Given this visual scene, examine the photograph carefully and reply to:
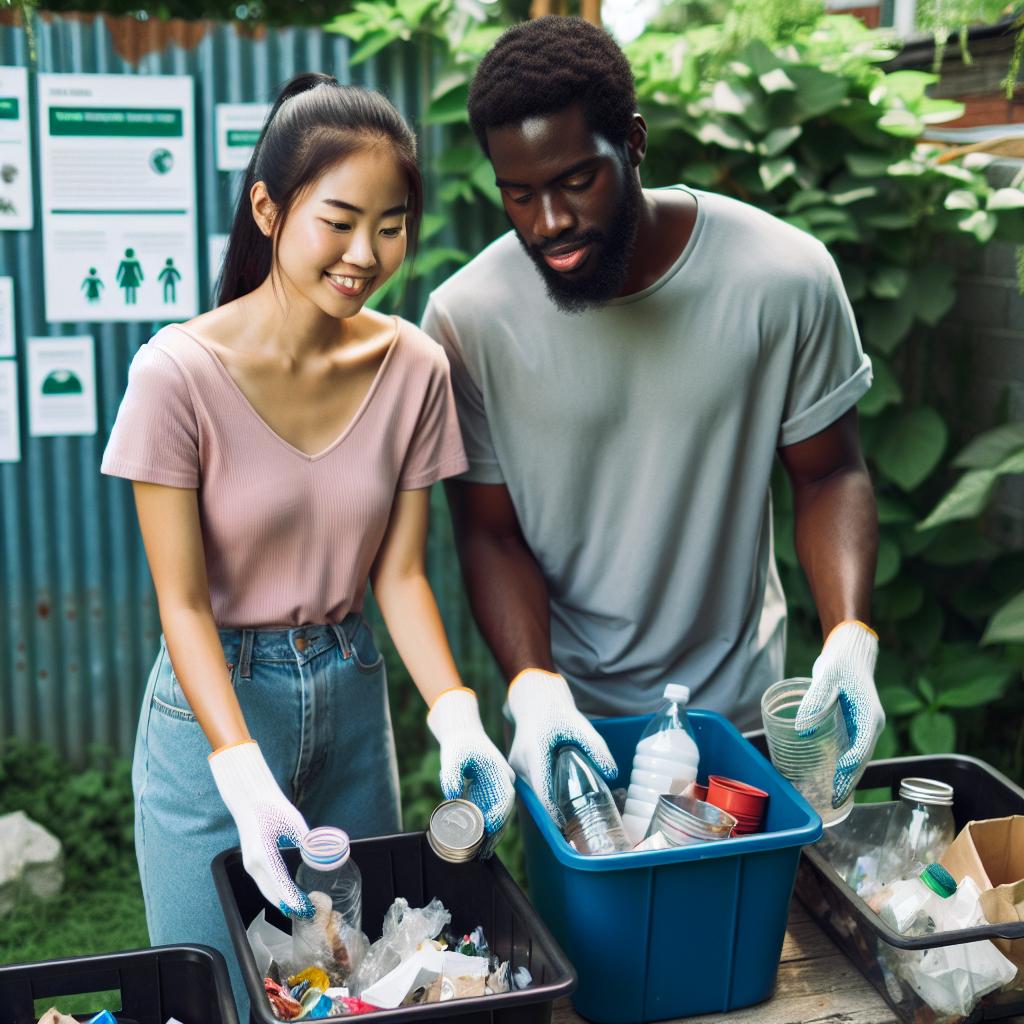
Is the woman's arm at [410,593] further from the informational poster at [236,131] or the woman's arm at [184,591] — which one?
the informational poster at [236,131]

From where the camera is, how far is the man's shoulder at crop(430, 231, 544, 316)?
181cm

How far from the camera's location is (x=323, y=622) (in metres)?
1.58

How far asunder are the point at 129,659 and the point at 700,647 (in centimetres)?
230

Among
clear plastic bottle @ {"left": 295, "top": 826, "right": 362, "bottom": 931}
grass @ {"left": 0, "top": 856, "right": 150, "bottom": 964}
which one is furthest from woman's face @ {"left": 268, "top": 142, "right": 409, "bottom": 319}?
grass @ {"left": 0, "top": 856, "right": 150, "bottom": 964}

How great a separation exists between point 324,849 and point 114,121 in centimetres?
269

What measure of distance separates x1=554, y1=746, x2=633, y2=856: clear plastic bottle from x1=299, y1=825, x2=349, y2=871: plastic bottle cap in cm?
25

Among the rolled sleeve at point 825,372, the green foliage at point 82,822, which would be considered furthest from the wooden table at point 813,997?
the green foliage at point 82,822

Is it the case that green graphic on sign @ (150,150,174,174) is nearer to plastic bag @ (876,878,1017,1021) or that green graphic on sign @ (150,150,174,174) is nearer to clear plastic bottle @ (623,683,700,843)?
clear plastic bottle @ (623,683,700,843)

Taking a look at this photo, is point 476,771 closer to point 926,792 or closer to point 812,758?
point 812,758

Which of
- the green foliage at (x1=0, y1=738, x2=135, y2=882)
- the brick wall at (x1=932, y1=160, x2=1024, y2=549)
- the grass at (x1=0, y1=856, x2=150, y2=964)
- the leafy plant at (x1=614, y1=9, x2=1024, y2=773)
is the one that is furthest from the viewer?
the green foliage at (x1=0, y1=738, x2=135, y2=882)

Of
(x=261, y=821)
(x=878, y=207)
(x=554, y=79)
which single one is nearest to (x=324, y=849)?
(x=261, y=821)

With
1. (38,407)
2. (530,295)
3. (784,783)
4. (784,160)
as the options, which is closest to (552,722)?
(784,783)

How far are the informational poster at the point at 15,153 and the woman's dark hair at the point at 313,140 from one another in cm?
212

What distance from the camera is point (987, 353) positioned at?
332 cm
